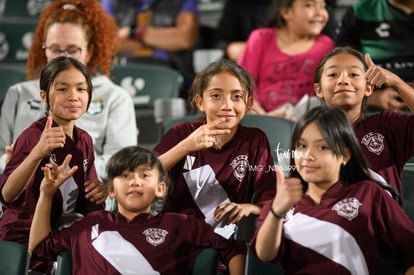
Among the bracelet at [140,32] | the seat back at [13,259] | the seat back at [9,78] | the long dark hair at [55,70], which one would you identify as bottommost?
the seat back at [13,259]

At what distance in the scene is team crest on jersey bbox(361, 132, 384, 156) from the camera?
2.64 m

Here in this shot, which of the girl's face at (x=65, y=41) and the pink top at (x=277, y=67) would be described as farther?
the pink top at (x=277, y=67)

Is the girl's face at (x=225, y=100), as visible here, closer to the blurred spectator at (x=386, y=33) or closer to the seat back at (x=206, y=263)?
the seat back at (x=206, y=263)

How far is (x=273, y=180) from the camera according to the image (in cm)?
267

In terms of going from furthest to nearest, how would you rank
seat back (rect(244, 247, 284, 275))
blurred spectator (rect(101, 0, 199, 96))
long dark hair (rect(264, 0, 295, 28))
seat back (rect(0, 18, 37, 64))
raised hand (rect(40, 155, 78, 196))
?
1. seat back (rect(0, 18, 37, 64))
2. blurred spectator (rect(101, 0, 199, 96))
3. long dark hair (rect(264, 0, 295, 28))
4. raised hand (rect(40, 155, 78, 196))
5. seat back (rect(244, 247, 284, 275))

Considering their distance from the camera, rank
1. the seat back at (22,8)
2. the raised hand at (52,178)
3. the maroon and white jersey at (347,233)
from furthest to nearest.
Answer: the seat back at (22,8), the raised hand at (52,178), the maroon and white jersey at (347,233)

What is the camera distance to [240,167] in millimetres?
2691

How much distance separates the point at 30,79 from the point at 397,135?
1616mm

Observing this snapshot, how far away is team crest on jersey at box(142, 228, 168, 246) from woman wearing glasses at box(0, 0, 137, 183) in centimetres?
77

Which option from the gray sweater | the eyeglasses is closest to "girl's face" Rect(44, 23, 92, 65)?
the eyeglasses

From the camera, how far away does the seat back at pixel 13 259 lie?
7.70 feet

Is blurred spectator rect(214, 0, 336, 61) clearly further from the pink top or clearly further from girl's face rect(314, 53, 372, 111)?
girl's face rect(314, 53, 372, 111)

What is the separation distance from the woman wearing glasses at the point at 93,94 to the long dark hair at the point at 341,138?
110 cm

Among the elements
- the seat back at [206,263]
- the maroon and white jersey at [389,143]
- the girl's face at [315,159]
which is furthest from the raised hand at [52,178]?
the maroon and white jersey at [389,143]
